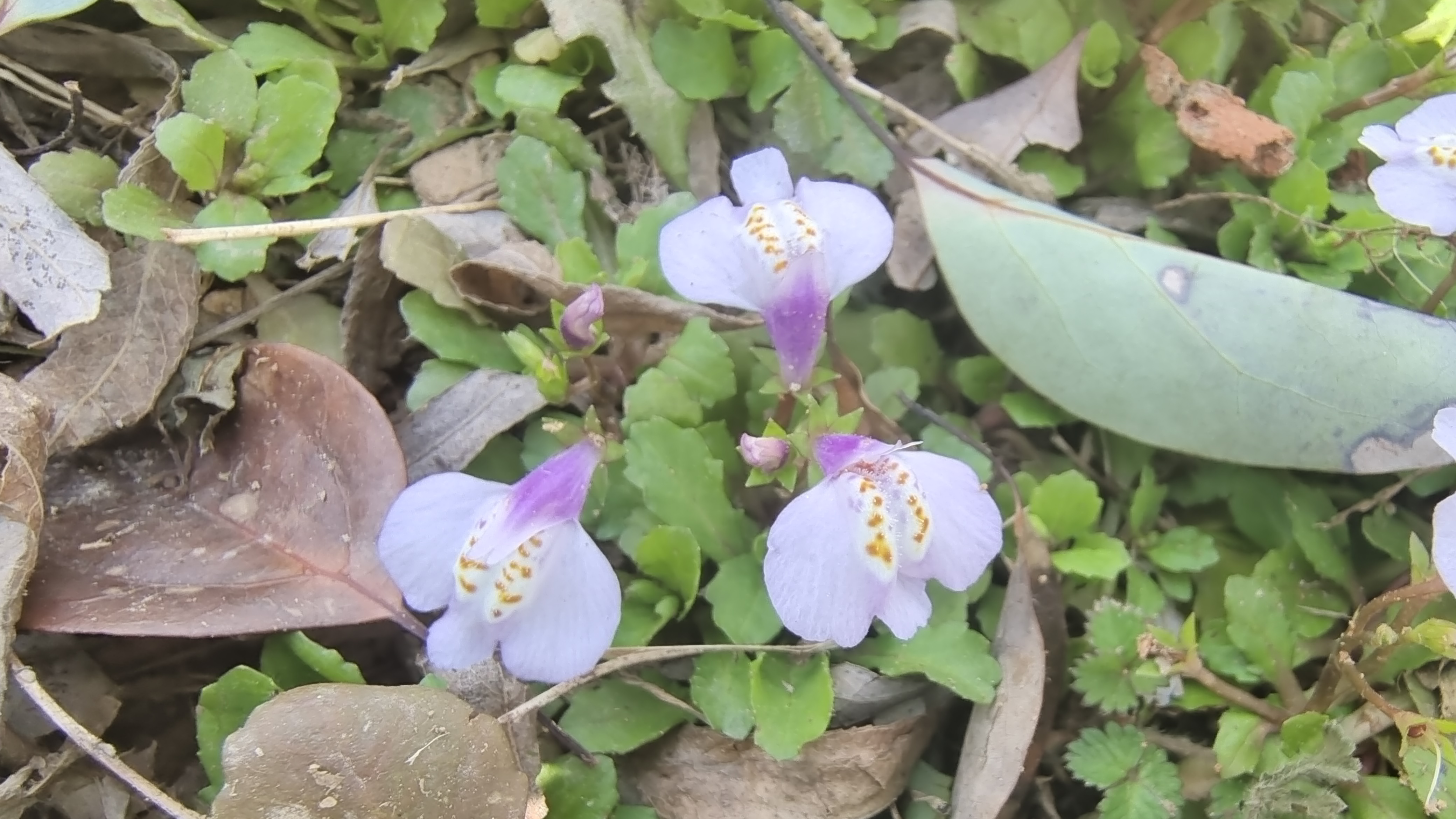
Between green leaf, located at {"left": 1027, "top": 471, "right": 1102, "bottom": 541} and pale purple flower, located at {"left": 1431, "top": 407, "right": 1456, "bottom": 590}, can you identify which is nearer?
pale purple flower, located at {"left": 1431, "top": 407, "right": 1456, "bottom": 590}

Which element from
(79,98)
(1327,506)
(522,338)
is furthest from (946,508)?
(79,98)

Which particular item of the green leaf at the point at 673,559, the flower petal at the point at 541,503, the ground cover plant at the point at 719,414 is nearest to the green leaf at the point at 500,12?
the ground cover plant at the point at 719,414

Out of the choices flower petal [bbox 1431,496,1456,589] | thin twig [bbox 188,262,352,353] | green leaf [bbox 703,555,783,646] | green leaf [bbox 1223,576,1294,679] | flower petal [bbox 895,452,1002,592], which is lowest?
green leaf [bbox 1223,576,1294,679]

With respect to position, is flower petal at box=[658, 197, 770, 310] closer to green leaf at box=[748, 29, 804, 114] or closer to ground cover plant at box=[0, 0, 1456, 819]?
ground cover plant at box=[0, 0, 1456, 819]

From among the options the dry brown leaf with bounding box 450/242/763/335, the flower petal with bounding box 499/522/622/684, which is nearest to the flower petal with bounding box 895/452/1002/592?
the flower petal with bounding box 499/522/622/684

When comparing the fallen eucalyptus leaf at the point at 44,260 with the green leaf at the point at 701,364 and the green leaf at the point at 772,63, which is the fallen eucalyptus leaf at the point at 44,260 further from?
the green leaf at the point at 772,63

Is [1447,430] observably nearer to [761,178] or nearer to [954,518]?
[954,518]
